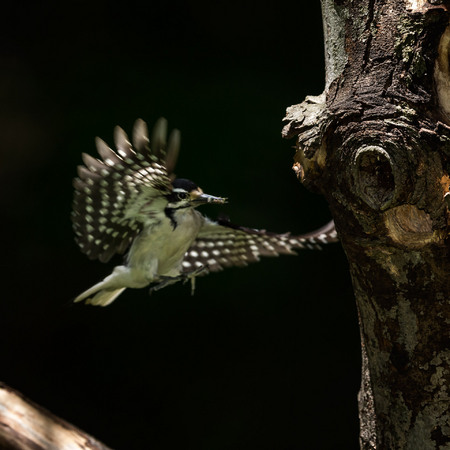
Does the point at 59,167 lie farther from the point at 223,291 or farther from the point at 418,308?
the point at 418,308

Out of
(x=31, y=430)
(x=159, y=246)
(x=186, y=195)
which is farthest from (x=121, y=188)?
(x=31, y=430)

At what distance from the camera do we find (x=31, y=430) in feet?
4.30

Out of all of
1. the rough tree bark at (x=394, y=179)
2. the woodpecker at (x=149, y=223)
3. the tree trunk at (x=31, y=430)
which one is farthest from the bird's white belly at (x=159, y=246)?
the rough tree bark at (x=394, y=179)

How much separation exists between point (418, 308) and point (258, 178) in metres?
1.54

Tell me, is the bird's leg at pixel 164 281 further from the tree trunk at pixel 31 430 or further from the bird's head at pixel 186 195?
the tree trunk at pixel 31 430

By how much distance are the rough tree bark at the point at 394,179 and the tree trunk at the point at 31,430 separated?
0.64 metres

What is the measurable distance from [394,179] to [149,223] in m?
0.90

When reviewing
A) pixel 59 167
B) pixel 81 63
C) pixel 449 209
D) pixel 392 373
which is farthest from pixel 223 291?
pixel 449 209

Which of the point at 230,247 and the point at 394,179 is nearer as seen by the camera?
the point at 394,179

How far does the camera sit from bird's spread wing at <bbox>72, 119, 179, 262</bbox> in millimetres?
1343

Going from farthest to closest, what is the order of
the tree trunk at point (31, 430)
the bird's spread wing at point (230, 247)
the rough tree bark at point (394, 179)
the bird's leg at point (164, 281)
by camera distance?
the bird's spread wing at point (230, 247) → the bird's leg at point (164, 281) → the tree trunk at point (31, 430) → the rough tree bark at point (394, 179)

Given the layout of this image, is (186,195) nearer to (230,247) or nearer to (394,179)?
(230,247)

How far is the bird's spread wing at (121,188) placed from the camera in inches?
52.9

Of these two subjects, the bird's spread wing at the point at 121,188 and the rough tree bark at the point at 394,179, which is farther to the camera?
the bird's spread wing at the point at 121,188
